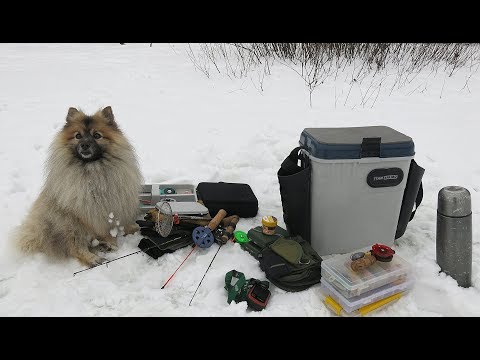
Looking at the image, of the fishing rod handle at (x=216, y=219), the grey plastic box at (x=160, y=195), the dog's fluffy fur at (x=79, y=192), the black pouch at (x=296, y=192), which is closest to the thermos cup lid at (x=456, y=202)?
the black pouch at (x=296, y=192)

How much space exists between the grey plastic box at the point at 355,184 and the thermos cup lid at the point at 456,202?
29 centimetres

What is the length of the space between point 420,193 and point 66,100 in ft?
16.8

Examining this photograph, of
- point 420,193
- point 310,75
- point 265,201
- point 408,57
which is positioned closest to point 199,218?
point 265,201

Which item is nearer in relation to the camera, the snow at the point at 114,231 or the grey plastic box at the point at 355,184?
the grey plastic box at the point at 355,184

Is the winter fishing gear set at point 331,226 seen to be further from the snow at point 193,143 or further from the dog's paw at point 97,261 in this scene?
the dog's paw at point 97,261

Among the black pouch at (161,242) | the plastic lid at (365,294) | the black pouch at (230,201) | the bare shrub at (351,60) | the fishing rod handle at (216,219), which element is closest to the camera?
the plastic lid at (365,294)

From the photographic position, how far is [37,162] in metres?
4.11

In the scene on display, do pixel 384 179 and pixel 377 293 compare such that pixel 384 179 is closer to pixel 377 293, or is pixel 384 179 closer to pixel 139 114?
pixel 377 293

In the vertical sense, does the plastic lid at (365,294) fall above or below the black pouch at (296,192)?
below

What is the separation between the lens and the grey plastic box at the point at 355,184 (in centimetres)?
248

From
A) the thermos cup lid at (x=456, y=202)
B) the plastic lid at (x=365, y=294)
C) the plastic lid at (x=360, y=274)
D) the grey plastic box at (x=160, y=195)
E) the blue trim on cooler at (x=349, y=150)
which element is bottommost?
the plastic lid at (x=365, y=294)

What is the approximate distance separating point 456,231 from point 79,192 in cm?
232

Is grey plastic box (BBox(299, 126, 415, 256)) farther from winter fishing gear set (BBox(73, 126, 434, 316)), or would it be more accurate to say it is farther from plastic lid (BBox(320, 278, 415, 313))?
plastic lid (BBox(320, 278, 415, 313))

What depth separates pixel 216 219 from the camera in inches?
117
